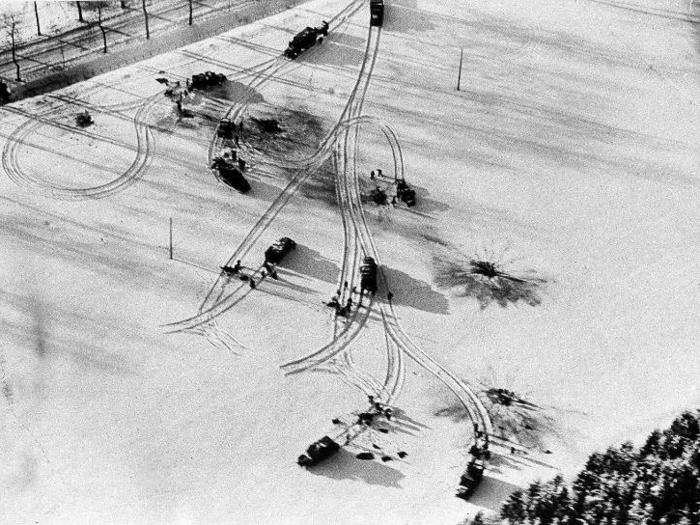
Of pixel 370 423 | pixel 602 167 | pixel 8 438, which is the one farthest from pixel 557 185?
pixel 8 438

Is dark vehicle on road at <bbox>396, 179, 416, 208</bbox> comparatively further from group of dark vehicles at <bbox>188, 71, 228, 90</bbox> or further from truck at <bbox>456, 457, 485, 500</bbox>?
truck at <bbox>456, 457, 485, 500</bbox>

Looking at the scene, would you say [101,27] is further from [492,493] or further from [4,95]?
[492,493]

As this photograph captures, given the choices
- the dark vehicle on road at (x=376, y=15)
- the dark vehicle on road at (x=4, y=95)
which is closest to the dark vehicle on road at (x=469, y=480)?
the dark vehicle on road at (x=376, y=15)

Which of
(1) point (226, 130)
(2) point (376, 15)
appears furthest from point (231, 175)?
(2) point (376, 15)

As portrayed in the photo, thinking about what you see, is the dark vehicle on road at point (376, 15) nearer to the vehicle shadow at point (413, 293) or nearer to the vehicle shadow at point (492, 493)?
the vehicle shadow at point (413, 293)

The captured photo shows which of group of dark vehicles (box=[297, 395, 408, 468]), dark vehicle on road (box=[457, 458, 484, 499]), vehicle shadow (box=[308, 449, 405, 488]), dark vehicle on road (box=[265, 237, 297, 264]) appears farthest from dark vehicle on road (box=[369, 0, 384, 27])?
dark vehicle on road (box=[457, 458, 484, 499])

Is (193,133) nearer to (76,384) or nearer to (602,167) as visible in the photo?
(76,384)
